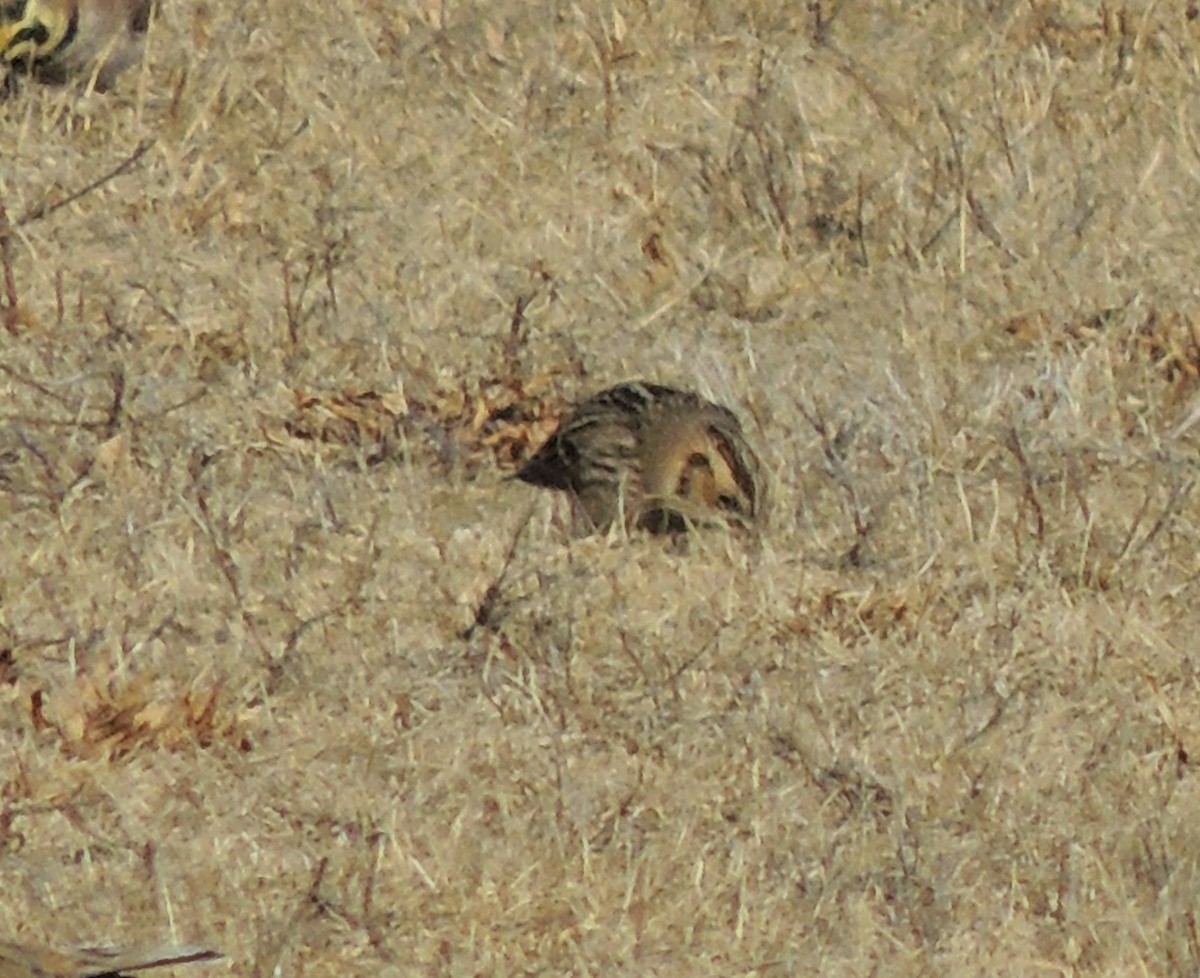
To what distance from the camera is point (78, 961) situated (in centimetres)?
345

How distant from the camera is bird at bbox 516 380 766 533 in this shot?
5.42m

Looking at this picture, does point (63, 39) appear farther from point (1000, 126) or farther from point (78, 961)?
point (78, 961)

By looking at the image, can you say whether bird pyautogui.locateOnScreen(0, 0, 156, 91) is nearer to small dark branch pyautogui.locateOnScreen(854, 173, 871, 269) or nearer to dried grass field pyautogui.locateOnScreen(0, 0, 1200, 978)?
dried grass field pyautogui.locateOnScreen(0, 0, 1200, 978)

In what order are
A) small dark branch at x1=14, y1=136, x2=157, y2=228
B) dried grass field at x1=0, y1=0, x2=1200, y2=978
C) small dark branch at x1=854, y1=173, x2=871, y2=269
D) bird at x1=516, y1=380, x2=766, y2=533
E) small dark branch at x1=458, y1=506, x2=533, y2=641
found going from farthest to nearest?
small dark branch at x1=854, y1=173, x2=871, y2=269 < small dark branch at x1=14, y1=136, x2=157, y2=228 < bird at x1=516, y1=380, x2=766, y2=533 < small dark branch at x1=458, y1=506, x2=533, y2=641 < dried grass field at x1=0, y1=0, x2=1200, y2=978

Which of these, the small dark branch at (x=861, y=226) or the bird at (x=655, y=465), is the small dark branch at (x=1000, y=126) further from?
the bird at (x=655, y=465)

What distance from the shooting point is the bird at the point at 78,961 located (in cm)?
333

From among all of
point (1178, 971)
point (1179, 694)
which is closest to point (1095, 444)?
point (1179, 694)

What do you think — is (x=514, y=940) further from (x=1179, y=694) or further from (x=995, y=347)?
(x=995, y=347)

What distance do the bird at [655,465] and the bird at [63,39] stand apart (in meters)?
1.51

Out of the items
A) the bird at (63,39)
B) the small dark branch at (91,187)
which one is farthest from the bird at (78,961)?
the bird at (63,39)

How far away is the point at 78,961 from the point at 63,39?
10.6ft

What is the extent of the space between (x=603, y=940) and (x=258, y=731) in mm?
788

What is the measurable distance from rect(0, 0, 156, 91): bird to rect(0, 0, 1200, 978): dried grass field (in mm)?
78

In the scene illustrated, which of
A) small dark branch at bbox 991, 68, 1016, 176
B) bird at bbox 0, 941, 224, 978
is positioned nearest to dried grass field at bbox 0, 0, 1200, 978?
small dark branch at bbox 991, 68, 1016, 176
